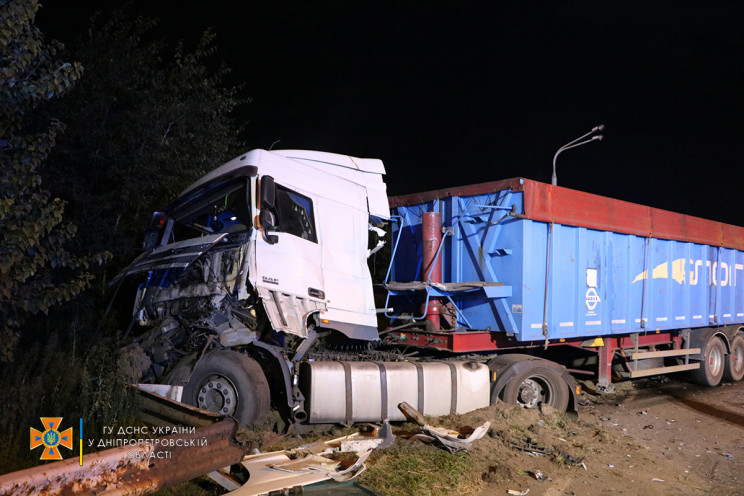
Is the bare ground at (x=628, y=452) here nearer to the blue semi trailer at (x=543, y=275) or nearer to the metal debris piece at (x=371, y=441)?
the blue semi trailer at (x=543, y=275)

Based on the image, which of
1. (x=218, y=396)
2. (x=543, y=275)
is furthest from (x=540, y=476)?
(x=218, y=396)

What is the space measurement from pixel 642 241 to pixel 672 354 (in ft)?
8.82

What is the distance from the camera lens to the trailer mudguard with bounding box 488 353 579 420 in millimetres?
6879

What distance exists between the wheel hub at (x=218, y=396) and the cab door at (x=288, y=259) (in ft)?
2.69

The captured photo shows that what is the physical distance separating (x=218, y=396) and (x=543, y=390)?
4281 mm

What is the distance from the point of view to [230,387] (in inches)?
219

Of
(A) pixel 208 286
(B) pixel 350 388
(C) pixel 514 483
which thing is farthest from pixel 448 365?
(A) pixel 208 286

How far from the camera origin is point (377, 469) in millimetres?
4805

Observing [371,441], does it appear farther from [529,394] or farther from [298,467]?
[529,394]

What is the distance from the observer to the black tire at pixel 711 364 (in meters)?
11.0

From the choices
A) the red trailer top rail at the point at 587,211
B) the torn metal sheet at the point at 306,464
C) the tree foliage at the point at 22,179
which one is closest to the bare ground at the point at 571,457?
the torn metal sheet at the point at 306,464

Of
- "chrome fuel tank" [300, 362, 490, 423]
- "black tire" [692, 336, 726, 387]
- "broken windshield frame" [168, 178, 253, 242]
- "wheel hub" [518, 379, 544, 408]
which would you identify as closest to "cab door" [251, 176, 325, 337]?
"broken windshield frame" [168, 178, 253, 242]

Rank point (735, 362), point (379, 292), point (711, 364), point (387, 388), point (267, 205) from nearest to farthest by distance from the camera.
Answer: point (267, 205)
point (387, 388)
point (379, 292)
point (711, 364)
point (735, 362)

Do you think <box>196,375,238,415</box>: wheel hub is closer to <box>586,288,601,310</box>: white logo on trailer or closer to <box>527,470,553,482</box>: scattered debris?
<box>527,470,553,482</box>: scattered debris
